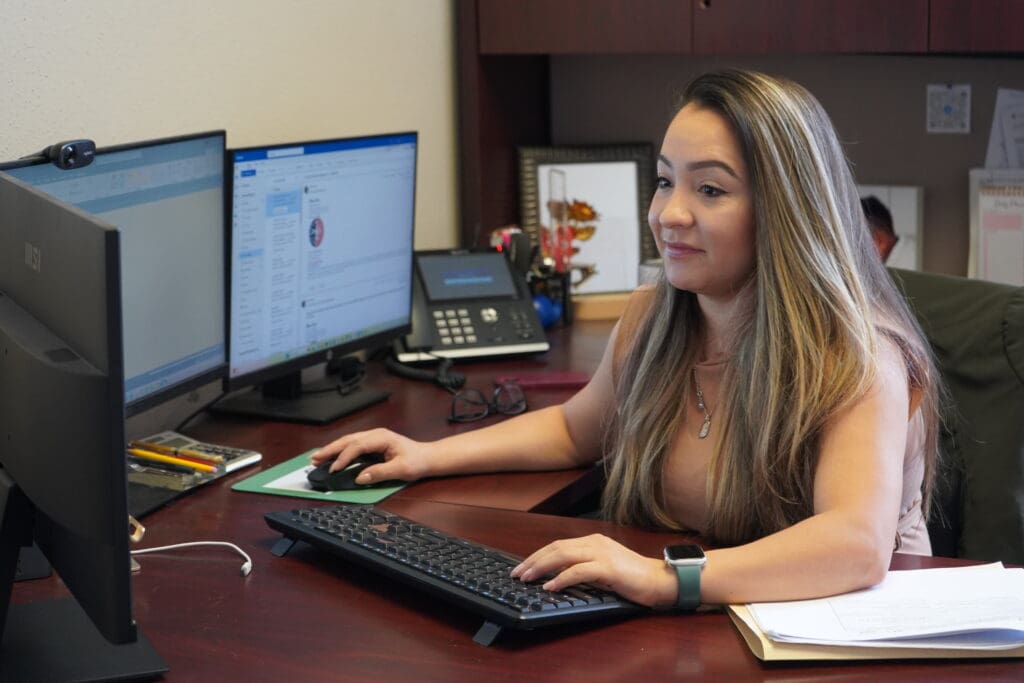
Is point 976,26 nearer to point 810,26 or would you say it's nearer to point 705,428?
point 810,26

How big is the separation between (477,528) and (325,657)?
0.37 meters

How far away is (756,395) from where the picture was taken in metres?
1.69

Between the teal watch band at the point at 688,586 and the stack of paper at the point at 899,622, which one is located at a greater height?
the teal watch band at the point at 688,586

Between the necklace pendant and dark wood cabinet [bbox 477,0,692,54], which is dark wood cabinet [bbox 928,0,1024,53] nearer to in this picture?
dark wood cabinet [bbox 477,0,692,54]

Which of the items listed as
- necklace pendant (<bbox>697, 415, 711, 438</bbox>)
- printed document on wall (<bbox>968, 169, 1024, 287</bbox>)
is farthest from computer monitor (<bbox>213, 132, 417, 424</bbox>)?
printed document on wall (<bbox>968, 169, 1024, 287</bbox>)

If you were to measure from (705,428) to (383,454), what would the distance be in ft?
1.46

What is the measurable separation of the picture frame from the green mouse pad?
116 cm

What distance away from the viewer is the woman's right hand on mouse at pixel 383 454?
5.99 feet

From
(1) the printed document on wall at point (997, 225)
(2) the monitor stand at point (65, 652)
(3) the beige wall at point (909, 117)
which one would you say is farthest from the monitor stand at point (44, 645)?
(1) the printed document on wall at point (997, 225)

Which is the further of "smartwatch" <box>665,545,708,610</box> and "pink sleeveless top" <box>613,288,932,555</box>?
"pink sleeveless top" <box>613,288,932,555</box>

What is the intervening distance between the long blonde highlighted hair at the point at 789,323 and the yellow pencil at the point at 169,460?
58 cm

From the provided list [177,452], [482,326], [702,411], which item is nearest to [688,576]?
[702,411]

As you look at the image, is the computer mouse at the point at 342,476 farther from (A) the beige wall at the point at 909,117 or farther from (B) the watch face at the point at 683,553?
(A) the beige wall at the point at 909,117

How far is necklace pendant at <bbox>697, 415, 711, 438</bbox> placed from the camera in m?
1.79
